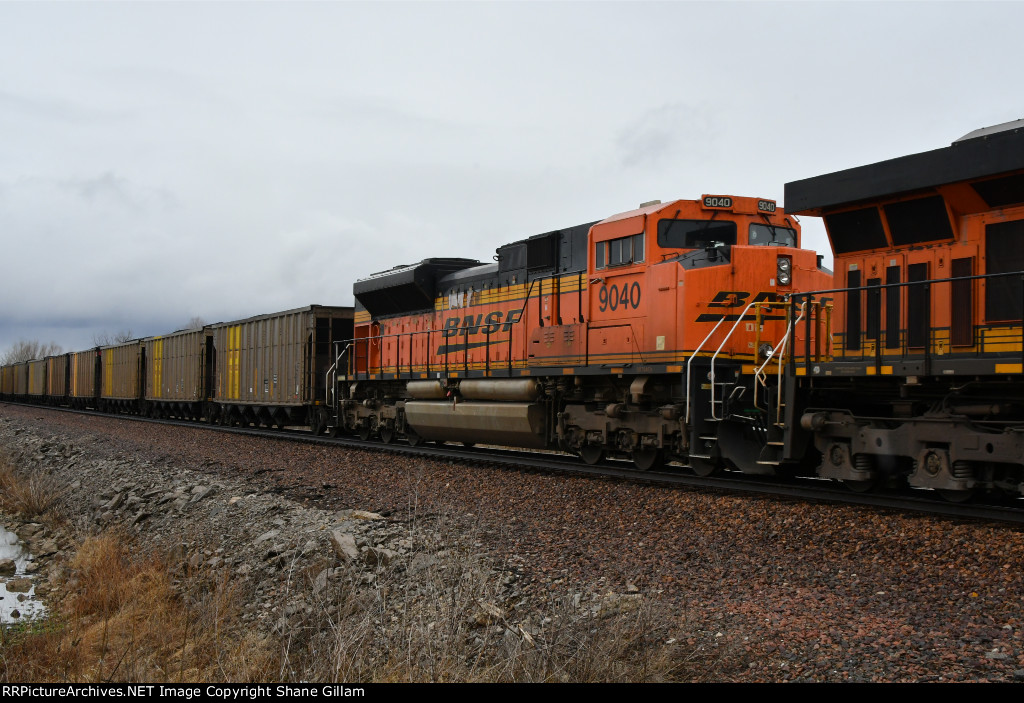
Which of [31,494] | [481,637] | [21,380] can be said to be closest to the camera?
[481,637]

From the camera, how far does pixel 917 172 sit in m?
8.05

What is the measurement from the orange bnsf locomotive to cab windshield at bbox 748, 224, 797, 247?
0.02 meters

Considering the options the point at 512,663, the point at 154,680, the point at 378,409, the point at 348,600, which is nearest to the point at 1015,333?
the point at 512,663

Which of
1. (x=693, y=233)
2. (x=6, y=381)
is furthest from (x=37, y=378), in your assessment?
(x=693, y=233)

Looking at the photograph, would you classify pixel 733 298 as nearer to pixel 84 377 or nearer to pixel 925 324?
pixel 925 324

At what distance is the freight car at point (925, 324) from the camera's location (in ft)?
24.4

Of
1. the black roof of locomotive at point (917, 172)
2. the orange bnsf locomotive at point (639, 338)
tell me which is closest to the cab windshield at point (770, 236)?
the orange bnsf locomotive at point (639, 338)

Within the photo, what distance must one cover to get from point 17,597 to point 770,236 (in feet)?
35.2

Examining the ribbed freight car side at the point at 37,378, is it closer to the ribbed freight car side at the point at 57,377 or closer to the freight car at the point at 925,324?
the ribbed freight car side at the point at 57,377

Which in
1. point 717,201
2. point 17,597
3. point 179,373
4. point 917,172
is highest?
point 717,201

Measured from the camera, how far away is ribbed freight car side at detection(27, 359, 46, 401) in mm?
52947

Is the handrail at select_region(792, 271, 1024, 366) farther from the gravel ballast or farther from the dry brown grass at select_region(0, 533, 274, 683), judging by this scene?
the dry brown grass at select_region(0, 533, 274, 683)

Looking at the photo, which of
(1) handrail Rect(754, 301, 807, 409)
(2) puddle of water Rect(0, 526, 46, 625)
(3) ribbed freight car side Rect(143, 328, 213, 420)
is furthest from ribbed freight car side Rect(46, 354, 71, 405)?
(1) handrail Rect(754, 301, 807, 409)

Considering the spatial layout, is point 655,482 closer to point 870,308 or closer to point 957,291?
point 870,308
